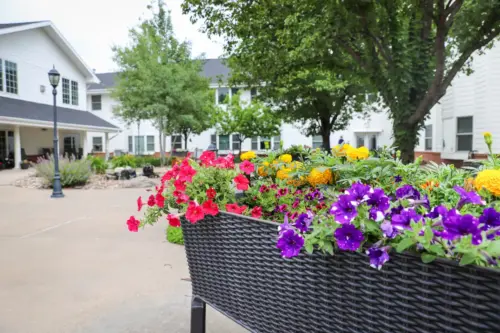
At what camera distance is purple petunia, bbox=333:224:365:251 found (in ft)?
3.62

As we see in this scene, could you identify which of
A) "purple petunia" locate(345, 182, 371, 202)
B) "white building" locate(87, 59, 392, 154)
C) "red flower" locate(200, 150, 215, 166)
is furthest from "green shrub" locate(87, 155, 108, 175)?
"white building" locate(87, 59, 392, 154)

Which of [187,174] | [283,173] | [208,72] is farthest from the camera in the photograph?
[208,72]

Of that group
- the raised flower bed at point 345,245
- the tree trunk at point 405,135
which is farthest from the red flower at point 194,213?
the tree trunk at point 405,135

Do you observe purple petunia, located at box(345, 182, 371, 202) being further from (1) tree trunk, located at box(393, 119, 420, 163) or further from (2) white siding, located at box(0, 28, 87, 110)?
(2) white siding, located at box(0, 28, 87, 110)

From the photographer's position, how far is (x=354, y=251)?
114 cm

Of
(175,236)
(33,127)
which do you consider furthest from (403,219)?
(33,127)

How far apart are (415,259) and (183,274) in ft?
11.3

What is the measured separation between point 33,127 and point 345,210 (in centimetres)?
2538

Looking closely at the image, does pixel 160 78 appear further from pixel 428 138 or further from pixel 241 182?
pixel 241 182

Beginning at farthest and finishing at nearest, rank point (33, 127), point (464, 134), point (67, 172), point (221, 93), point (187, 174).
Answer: point (221, 93), point (33, 127), point (464, 134), point (67, 172), point (187, 174)

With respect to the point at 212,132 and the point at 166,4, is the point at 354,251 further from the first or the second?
the point at 212,132

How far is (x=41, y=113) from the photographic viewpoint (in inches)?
811

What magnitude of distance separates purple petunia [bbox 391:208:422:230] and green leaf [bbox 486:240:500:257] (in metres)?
0.20

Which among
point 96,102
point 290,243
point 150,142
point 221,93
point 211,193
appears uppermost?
point 221,93
